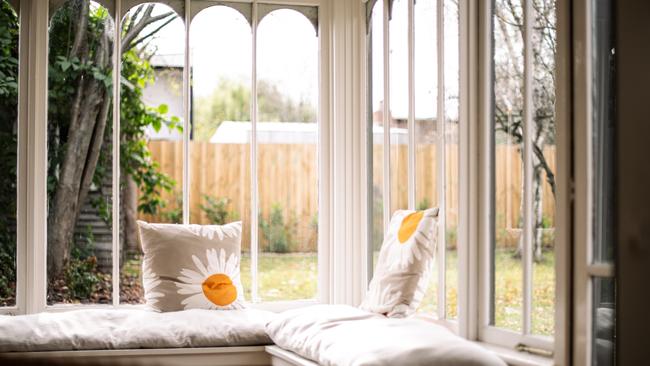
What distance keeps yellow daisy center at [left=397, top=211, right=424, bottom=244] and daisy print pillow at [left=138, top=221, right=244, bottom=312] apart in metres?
1.00

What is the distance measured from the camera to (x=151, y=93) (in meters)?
4.18

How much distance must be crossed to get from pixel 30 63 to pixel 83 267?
1051 millimetres

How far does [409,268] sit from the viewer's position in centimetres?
311

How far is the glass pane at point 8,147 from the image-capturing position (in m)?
3.90

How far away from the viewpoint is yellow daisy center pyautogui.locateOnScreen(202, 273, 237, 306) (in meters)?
3.77

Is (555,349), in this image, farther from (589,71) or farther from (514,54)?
(514,54)

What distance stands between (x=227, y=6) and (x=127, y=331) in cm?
186

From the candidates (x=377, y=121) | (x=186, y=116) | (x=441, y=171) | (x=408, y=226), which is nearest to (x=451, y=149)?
(x=441, y=171)

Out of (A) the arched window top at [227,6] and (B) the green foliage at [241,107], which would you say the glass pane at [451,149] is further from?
(A) the arched window top at [227,6]

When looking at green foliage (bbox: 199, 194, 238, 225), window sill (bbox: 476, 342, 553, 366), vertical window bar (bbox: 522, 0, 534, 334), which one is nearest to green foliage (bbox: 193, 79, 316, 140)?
green foliage (bbox: 199, 194, 238, 225)

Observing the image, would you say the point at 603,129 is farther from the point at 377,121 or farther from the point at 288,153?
the point at 288,153

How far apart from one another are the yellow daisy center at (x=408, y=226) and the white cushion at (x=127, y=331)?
72 cm

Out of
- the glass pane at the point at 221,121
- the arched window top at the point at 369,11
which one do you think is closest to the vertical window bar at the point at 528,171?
the arched window top at the point at 369,11

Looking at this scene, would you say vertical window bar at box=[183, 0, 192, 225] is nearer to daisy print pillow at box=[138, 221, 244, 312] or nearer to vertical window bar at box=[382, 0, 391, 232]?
daisy print pillow at box=[138, 221, 244, 312]
